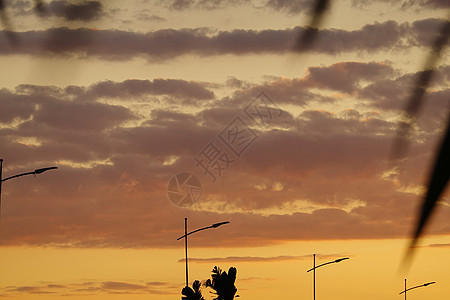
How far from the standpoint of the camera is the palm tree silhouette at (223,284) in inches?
4050

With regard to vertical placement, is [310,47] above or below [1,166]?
below

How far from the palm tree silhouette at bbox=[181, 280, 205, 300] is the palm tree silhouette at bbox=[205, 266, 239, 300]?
156 inches

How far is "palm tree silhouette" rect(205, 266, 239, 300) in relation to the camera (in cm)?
10288

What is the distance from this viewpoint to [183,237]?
89.3 meters

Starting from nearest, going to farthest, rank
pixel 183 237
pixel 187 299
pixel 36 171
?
pixel 36 171 < pixel 183 237 < pixel 187 299

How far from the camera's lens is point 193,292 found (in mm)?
97875

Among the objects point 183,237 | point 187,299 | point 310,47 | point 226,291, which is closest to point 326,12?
point 310,47

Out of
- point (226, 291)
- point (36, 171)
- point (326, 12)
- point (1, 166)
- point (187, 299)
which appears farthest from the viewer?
point (226, 291)

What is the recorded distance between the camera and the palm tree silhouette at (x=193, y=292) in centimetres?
9662

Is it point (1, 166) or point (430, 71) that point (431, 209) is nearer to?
point (430, 71)

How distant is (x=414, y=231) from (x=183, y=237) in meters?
85.9

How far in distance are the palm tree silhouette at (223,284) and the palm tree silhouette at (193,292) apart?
3.96m

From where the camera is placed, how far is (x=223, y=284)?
102875mm

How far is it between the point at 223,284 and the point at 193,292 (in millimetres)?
6152
